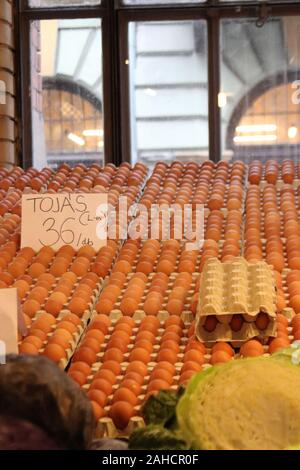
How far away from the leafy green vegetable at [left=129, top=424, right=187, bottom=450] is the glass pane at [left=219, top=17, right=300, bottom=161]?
6.76 meters

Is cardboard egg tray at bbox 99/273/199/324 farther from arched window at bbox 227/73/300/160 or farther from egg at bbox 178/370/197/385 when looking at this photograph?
arched window at bbox 227/73/300/160

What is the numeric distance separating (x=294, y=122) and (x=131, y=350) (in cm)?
595

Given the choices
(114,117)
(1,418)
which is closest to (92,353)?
(1,418)

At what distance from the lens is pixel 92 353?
2730mm

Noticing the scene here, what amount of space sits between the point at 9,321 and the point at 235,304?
0.63 meters

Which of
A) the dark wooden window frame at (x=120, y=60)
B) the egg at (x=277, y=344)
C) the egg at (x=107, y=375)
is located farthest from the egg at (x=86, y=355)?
the dark wooden window frame at (x=120, y=60)

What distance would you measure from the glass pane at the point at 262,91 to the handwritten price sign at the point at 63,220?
4.99 m

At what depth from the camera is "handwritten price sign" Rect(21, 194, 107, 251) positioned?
3496 mm

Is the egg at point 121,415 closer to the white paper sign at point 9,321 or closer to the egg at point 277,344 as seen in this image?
the white paper sign at point 9,321

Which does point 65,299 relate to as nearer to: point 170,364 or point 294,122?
point 170,364

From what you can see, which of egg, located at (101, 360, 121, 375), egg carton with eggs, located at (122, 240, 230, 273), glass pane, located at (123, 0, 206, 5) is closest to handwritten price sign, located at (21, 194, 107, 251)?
egg carton with eggs, located at (122, 240, 230, 273)

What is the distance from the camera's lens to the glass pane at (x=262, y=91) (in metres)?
8.41

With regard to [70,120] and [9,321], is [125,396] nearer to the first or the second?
[9,321]

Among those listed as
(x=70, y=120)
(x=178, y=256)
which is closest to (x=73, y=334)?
(x=178, y=256)
